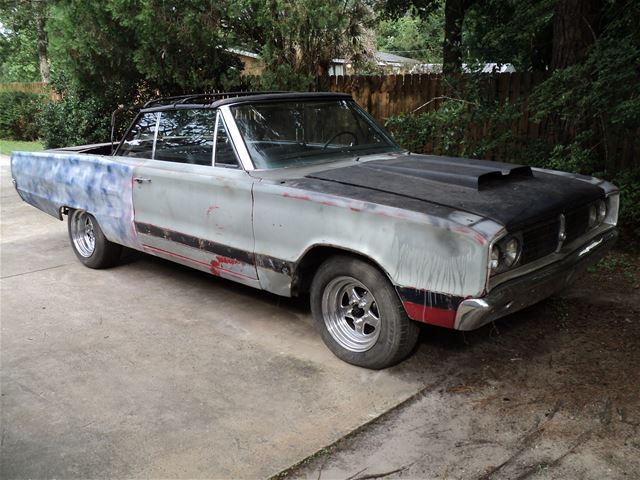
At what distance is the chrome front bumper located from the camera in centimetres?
313

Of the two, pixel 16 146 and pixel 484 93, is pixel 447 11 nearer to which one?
pixel 484 93

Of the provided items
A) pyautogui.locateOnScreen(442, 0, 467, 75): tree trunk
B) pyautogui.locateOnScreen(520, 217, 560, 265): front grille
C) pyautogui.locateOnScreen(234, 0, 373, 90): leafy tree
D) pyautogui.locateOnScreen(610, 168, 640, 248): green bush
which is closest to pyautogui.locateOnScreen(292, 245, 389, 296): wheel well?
pyautogui.locateOnScreen(520, 217, 560, 265): front grille

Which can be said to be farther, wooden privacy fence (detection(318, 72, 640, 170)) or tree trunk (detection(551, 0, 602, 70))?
wooden privacy fence (detection(318, 72, 640, 170))

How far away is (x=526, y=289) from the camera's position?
3340mm

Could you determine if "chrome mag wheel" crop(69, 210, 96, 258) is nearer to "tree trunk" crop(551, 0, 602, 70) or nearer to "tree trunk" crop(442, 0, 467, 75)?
"tree trunk" crop(551, 0, 602, 70)

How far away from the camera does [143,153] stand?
535 cm

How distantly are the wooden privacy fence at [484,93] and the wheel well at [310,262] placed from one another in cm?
392

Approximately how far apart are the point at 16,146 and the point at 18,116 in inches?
96.9

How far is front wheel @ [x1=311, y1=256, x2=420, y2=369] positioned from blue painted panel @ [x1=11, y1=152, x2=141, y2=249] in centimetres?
218

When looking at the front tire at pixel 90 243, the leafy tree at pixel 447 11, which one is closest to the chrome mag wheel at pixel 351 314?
the front tire at pixel 90 243

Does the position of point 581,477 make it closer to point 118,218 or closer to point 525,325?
point 525,325

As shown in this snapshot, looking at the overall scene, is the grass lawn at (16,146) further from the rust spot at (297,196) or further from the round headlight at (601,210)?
the round headlight at (601,210)

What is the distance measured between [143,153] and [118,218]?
64cm

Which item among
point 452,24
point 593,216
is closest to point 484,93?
point 593,216
